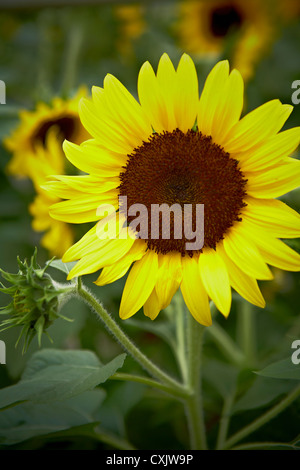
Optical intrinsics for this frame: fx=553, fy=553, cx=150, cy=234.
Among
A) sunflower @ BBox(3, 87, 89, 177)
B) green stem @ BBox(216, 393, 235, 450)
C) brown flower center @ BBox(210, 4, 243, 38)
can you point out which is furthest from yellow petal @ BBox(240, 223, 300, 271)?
brown flower center @ BBox(210, 4, 243, 38)

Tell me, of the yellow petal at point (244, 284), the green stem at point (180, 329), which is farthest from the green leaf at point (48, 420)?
the yellow petal at point (244, 284)

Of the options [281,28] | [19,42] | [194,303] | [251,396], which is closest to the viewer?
[194,303]

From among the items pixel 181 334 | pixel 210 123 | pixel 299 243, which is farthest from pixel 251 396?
pixel 210 123

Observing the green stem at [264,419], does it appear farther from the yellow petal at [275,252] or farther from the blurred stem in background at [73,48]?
the blurred stem in background at [73,48]

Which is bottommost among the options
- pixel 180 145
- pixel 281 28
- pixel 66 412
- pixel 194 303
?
pixel 66 412

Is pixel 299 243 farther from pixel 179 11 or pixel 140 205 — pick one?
pixel 179 11

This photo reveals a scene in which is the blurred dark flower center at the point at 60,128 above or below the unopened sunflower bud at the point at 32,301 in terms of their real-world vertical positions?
above

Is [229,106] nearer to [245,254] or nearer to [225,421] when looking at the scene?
[245,254]
